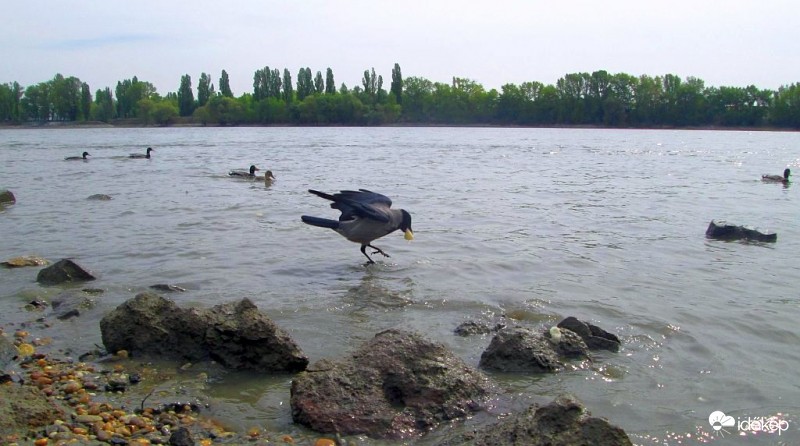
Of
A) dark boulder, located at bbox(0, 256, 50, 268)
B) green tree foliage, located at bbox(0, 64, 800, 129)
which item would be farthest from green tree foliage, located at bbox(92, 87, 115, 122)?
dark boulder, located at bbox(0, 256, 50, 268)

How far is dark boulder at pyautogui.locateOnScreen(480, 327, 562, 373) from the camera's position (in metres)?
6.05

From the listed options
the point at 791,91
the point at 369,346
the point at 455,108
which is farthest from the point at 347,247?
the point at 455,108

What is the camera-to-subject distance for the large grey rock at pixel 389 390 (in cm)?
490

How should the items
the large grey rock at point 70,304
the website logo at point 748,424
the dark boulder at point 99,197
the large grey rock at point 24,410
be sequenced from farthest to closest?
the dark boulder at point 99,197
the large grey rock at point 70,304
the website logo at point 748,424
the large grey rock at point 24,410

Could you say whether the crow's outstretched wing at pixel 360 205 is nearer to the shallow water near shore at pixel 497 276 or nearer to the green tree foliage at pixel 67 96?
the shallow water near shore at pixel 497 276

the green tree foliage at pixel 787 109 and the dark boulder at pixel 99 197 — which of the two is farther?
the green tree foliage at pixel 787 109

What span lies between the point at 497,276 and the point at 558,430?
6.01 m

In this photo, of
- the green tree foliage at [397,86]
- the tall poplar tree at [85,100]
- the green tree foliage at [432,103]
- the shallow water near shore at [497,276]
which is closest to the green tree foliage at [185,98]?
the green tree foliage at [432,103]

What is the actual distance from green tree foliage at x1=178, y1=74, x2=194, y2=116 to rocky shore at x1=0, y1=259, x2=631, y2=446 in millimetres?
139436

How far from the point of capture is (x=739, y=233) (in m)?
12.9

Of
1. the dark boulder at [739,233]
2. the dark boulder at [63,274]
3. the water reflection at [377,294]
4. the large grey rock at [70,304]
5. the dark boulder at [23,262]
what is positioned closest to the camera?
the large grey rock at [70,304]

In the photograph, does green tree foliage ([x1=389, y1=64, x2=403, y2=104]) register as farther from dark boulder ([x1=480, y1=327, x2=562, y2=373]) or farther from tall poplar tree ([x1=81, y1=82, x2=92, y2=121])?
dark boulder ([x1=480, y1=327, x2=562, y2=373])

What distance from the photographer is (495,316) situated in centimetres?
804

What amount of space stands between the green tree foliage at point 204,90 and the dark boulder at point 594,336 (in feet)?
470
